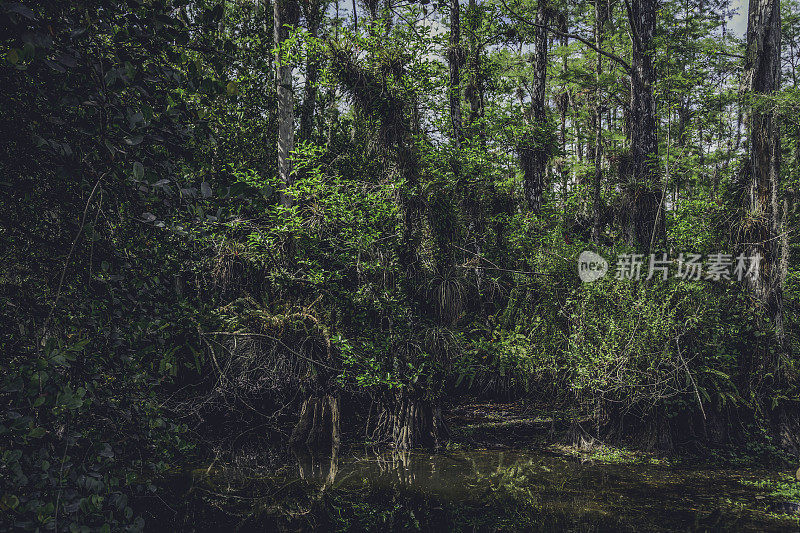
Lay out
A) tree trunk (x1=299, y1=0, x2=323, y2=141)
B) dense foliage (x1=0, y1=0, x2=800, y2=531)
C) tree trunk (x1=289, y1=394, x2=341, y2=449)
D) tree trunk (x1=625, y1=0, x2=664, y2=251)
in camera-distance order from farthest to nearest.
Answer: tree trunk (x1=299, y1=0, x2=323, y2=141)
tree trunk (x1=625, y1=0, x2=664, y2=251)
tree trunk (x1=289, y1=394, x2=341, y2=449)
dense foliage (x1=0, y1=0, x2=800, y2=531)

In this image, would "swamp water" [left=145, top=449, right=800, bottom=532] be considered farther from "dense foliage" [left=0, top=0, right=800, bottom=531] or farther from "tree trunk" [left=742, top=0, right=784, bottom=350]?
"tree trunk" [left=742, top=0, right=784, bottom=350]

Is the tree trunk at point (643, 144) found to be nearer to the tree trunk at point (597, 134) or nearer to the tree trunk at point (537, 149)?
the tree trunk at point (537, 149)

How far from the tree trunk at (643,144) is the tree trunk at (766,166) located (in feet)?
4.66

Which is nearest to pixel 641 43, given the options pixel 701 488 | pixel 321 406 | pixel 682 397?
pixel 682 397

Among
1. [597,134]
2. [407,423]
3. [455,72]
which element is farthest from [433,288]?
[597,134]

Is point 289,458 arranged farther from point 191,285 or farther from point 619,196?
point 619,196

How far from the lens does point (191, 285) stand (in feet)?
26.4

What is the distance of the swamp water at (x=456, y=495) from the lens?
5.88 meters

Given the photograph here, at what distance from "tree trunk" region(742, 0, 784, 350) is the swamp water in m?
2.85

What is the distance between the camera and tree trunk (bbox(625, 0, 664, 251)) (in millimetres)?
8680

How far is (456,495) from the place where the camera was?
22.2 ft

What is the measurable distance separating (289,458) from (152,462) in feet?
16.6

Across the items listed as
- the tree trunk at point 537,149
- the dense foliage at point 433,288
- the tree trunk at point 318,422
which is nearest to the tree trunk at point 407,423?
the dense foliage at point 433,288

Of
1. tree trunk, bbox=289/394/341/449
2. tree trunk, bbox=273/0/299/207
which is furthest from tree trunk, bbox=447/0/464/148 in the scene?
tree trunk, bbox=289/394/341/449
